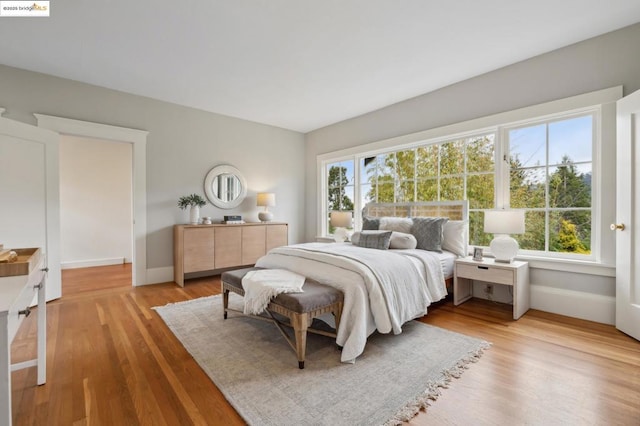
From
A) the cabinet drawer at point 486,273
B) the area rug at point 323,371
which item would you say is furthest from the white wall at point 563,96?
the area rug at point 323,371

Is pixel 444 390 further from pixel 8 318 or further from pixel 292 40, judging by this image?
pixel 292 40

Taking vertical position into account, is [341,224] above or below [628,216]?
below

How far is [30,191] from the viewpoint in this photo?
10.6 ft

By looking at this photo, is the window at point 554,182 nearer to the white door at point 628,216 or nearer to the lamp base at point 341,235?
the white door at point 628,216

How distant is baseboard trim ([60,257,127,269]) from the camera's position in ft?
17.5

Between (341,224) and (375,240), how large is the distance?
4.69ft

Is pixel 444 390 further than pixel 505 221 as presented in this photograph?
No

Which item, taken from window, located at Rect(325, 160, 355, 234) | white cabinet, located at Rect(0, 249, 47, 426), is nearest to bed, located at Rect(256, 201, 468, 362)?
window, located at Rect(325, 160, 355, 234)

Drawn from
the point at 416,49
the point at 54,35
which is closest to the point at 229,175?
the point at 54,35

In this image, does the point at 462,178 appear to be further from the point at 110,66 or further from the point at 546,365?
the point at 110,66

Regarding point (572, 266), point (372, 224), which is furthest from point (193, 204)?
point (572, 266)

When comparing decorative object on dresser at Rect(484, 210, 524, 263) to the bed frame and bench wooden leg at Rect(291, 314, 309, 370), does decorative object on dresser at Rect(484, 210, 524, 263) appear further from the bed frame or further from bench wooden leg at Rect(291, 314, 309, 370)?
bench wooden leg at Rect(291, 314, 309, 370)

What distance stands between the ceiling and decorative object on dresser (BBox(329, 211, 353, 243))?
1.91 m

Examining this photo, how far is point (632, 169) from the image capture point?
2404 mm
